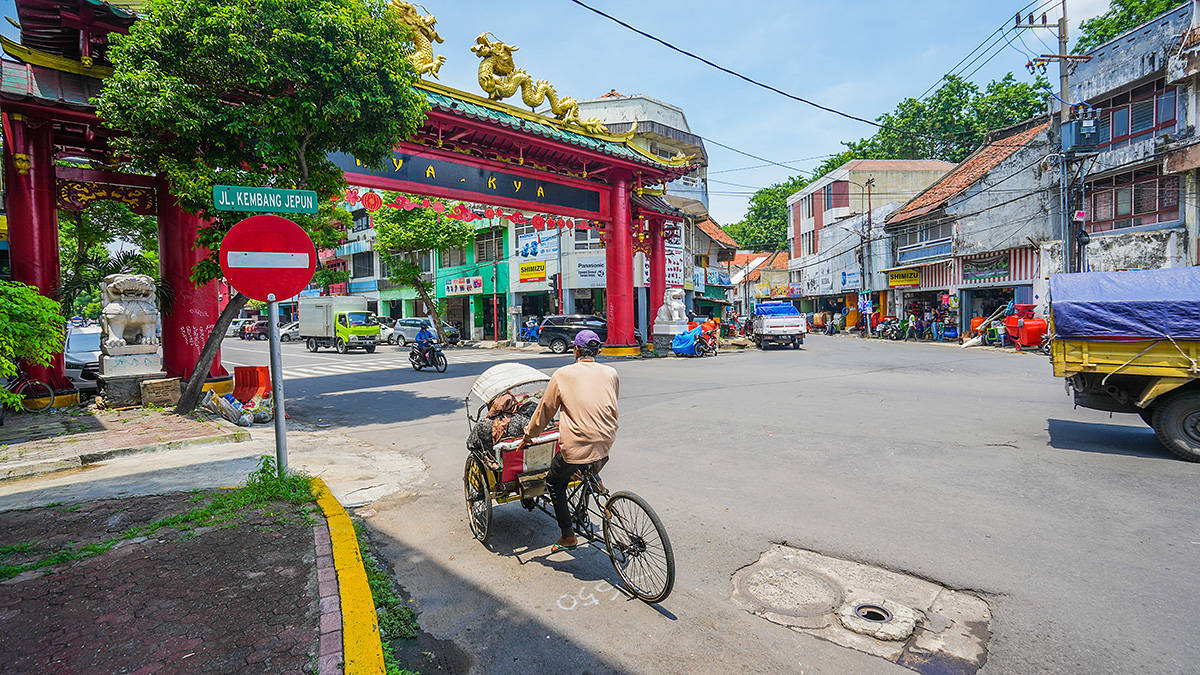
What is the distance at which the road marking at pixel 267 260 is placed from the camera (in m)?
4.56

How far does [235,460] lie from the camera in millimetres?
6445

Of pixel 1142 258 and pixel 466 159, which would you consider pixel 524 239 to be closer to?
pixel 466 159

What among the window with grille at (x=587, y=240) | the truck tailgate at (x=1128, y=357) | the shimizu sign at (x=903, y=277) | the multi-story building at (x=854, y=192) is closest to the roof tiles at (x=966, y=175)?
the shimizu sign at (x=903, y=277)

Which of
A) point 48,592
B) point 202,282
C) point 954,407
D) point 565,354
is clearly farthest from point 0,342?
point 565,354

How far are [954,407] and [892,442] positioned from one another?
10.6 ft

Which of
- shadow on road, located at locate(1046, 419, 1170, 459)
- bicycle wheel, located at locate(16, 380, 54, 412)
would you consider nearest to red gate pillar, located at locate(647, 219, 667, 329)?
shadow on road, located at locate(1046, 419, 1170, 459)

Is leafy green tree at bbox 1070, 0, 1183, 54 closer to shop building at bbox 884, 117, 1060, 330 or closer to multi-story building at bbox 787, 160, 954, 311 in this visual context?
shop building at bbox 884, 117, 1060, 330

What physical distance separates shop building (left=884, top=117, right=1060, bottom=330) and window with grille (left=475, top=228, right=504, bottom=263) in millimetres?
22583

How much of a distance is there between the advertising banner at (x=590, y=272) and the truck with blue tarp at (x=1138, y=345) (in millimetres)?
21469

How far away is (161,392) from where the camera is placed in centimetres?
991

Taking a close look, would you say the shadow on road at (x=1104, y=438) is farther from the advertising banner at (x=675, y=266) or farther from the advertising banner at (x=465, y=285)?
the advertising banner at (x=465, y=285)

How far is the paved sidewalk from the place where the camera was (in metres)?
6.22

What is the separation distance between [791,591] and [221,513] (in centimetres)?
428

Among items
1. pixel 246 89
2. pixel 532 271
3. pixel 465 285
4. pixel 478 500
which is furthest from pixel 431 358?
pixel 465 285
